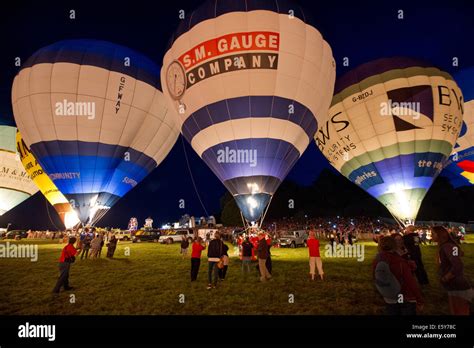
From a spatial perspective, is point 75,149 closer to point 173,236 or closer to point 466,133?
point 173,236

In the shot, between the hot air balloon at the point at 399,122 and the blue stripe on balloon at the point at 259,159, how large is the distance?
6.24 m

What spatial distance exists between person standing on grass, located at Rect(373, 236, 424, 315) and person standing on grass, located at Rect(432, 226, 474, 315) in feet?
1.69

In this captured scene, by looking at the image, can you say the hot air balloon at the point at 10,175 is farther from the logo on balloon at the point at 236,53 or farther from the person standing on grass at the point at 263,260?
the person standing on grass at the point at 263,260

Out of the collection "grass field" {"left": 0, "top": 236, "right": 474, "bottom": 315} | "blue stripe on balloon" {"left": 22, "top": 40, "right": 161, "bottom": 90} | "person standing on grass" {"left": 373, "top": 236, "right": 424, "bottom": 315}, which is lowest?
"grass field" {"left": 0, "top": 236, "right": 474, "bottom": 315}

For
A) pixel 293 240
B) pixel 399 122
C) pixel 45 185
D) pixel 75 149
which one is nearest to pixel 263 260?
pixel 75 149

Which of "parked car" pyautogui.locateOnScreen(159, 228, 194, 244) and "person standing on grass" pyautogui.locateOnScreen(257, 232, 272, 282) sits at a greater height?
"person standing on grass" pyautogui.locateOnScreen(257, 232, 272, 282)

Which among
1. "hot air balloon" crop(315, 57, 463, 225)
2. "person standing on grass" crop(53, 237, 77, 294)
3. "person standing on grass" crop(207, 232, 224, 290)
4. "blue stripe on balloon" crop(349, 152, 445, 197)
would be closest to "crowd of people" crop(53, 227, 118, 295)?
"person standing on grass" crop(53, 237, 77, 294)

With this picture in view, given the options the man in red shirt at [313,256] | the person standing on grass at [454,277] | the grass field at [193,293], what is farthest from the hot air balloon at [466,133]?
the person standing on grass at [454,277]

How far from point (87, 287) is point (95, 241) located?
651 centimetres

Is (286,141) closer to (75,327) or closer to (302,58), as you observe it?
(302,58)

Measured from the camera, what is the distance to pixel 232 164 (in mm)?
12594

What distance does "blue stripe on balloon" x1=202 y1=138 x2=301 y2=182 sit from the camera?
1237cm

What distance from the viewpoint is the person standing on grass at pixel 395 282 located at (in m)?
3.88

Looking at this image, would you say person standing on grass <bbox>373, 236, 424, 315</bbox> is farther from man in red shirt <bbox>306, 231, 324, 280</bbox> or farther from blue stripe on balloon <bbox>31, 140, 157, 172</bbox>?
blue stripe on balloon <bbox>31, 140, 157, 172</bbox>
